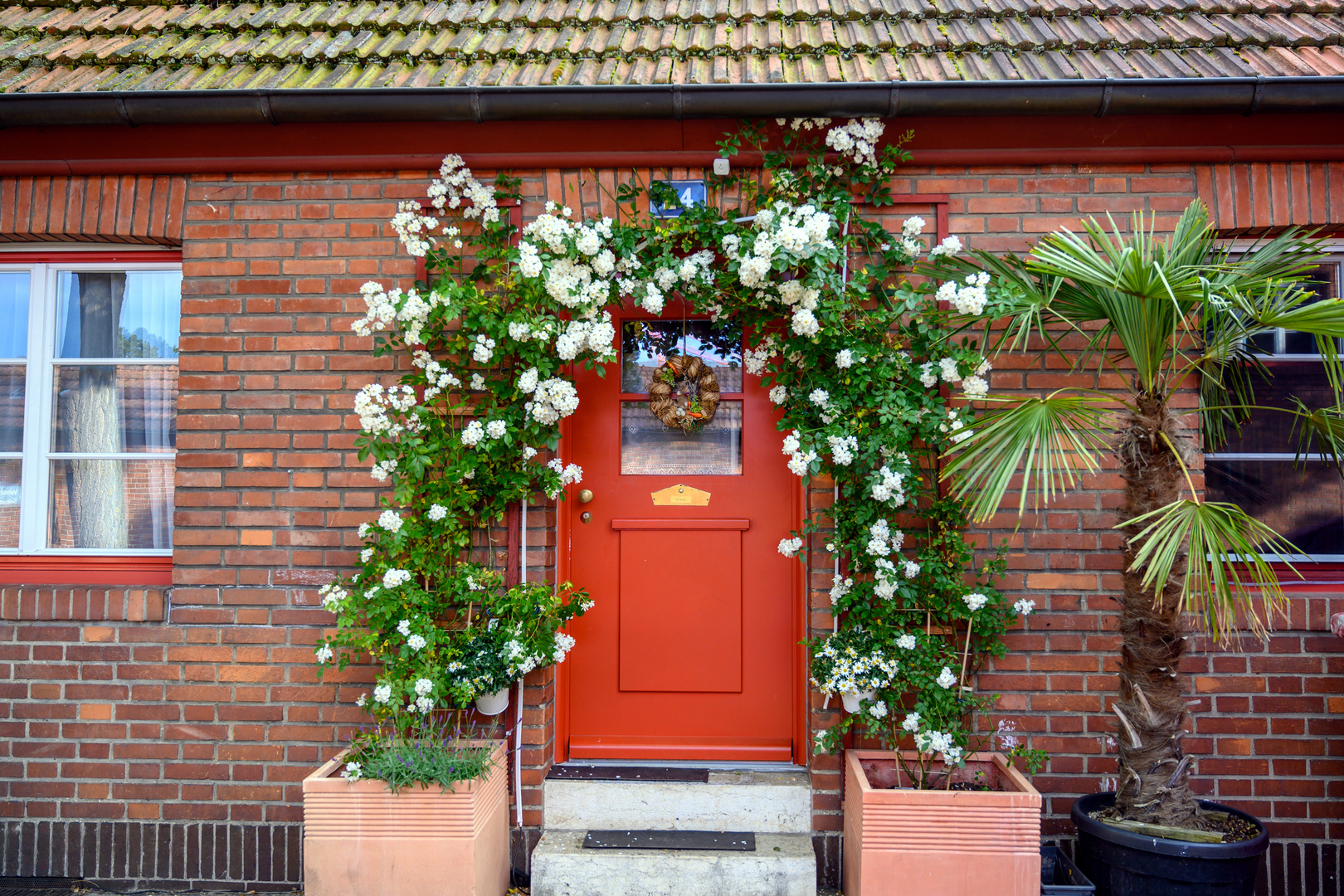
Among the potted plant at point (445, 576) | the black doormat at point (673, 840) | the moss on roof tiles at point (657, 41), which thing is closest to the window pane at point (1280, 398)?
the moss on roof tiles at point (657, 41)

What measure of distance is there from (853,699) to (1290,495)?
2168 mm

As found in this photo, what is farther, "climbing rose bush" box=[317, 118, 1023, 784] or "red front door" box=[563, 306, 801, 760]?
"red front door" box=[563, 306, 801, 760]

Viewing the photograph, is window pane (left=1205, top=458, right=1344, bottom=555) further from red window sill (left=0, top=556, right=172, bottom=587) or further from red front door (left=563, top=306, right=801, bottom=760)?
red window sill (left=0, top=556, right=172, bottom=587)

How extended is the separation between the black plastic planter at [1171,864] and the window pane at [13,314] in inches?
197

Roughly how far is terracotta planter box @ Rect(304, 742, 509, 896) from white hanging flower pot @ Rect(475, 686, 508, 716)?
358 mm

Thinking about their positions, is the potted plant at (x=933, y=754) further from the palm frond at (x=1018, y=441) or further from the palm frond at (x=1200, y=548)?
the palm frond at (x=1200, y=548)

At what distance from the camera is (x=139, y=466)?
3.69m

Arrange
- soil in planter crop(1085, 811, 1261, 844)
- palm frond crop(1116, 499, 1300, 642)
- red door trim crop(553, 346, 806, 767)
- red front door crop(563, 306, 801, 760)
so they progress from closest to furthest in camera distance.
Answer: palm frond crop(1116, 499, 1300, 642) < soil in planter crop(1085, 811, 1261, 844) < red door trim crop(553, 346, 806, 767) < red front door crop(563, 306, 801, 760)

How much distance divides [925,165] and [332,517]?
2.96 metres

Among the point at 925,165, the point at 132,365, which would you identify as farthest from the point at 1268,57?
the point at 132,365

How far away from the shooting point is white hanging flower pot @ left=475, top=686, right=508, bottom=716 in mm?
3195

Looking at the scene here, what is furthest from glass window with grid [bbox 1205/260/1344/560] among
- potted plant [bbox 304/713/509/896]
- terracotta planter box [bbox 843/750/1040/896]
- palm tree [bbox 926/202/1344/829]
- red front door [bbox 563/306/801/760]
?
potted plant [bbox 304/713/509/896]

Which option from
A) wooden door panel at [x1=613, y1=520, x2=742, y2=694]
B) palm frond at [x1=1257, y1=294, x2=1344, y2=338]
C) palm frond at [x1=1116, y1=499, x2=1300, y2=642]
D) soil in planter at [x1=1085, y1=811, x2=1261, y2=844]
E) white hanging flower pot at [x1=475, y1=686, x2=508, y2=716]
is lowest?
soil in planter at [x1=1085, y1=811, x2=1261, y2=844]

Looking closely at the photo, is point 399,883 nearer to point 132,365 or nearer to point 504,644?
point 504,644
